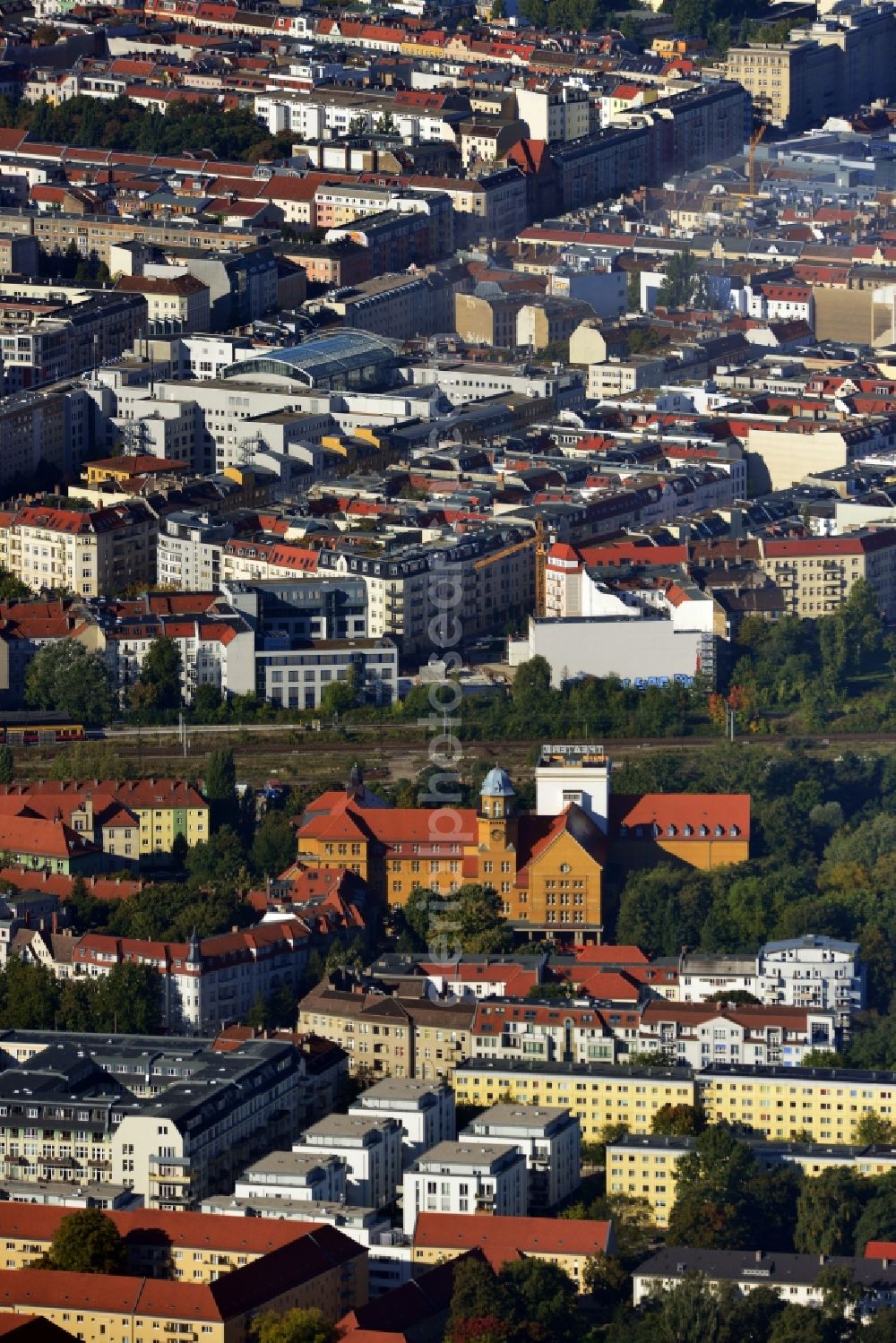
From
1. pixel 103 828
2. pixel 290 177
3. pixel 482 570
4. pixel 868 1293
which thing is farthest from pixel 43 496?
pixel 868 1293

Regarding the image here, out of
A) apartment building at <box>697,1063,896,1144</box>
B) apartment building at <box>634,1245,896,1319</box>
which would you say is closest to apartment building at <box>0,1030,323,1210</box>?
apartment building at <box>697,1063,896,1144</box>

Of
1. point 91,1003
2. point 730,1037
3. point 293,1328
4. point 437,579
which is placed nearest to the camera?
point 293,1328

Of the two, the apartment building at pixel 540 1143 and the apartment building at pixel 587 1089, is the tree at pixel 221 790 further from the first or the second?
the apartment building at pixel 540 1143

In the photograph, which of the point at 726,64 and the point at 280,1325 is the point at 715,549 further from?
the point at 726,64

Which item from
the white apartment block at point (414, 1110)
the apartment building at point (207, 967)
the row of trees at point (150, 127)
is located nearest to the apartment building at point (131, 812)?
the apartment building at point (207, 967)

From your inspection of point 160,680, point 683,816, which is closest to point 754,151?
point 160,680

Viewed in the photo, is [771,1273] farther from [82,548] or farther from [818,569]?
[82,548]
